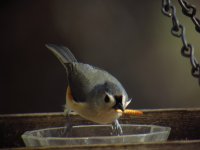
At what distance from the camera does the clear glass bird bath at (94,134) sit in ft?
10.3

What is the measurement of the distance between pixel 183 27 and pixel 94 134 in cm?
78

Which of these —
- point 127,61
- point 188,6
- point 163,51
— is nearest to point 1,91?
point 127,61

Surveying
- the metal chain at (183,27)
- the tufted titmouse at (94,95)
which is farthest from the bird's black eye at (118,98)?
the metal chain at (183,27)

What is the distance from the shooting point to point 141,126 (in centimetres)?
368

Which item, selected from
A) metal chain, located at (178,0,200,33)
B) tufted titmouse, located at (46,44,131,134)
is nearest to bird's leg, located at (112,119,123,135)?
tufted titmouse, located at (46,44,131,134)

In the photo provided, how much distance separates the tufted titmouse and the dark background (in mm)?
2901

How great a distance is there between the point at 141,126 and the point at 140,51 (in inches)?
149

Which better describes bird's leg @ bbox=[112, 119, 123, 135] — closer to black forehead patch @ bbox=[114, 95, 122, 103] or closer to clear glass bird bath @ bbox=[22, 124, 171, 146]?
clear glass bird bath @ bbox=[22, 124, 171, 146]

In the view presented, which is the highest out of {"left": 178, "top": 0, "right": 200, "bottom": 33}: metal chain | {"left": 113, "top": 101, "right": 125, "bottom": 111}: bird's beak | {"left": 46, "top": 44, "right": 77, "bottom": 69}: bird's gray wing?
{"left": 178, "top": 0, "right": 200, "bottom": 33}: metal chain

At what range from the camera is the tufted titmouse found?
3.54 metres

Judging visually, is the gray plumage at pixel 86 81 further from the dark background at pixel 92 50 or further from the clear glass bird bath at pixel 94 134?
the dark background at pixel 92 50

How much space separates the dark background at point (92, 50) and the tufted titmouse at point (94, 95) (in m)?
2.90

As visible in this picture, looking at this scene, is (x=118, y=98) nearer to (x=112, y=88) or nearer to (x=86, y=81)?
(x=112, y=88)

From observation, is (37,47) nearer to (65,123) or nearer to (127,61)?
(127,61)
